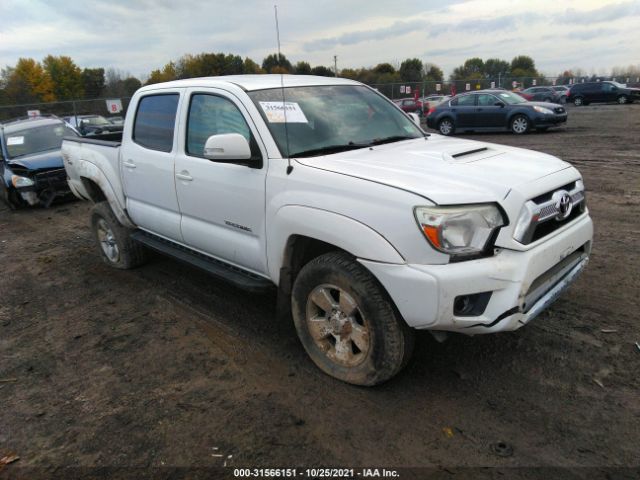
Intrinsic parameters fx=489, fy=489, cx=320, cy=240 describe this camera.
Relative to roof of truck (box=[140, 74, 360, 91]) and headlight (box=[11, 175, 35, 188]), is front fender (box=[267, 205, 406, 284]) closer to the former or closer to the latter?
roof of truck (box=[140, 74, 360, 91])

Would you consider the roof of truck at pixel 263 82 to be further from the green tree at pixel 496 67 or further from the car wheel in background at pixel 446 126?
the green tree at pixel 496 67

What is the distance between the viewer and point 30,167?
9.89 metres

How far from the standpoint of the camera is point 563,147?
1291 cm

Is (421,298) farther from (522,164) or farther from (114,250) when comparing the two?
(114,250)

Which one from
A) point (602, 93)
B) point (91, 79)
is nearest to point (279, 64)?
point (602, 93)

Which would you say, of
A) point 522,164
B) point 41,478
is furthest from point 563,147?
point 41,478

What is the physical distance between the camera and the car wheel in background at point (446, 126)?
1822 centimetres

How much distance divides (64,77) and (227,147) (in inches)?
2981

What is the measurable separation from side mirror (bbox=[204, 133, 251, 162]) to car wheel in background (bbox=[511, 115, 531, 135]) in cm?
1550

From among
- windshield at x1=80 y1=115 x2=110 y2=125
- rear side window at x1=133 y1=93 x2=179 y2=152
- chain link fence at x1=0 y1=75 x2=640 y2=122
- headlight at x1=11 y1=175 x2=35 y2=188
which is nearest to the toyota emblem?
rear side window at x1=133 y1=93 x2=179 y2=152

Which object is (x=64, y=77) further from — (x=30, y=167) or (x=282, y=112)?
(x=282, y=112)

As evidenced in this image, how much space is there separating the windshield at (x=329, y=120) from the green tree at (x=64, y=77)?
6689 centimetres

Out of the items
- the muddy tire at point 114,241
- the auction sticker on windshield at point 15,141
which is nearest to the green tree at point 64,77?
the auction sticker on windshield at point 15,141

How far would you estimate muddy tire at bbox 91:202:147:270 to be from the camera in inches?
220
